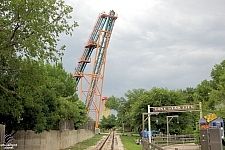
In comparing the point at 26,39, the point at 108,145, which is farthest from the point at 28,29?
the point at 108,145

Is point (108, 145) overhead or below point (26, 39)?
below

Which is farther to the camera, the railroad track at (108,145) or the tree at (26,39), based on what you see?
the railroad track at (108,145)

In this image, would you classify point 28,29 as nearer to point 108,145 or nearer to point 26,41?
point 26,41

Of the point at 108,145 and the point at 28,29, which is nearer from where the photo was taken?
the point at 28,29

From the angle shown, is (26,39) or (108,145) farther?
(108,145)

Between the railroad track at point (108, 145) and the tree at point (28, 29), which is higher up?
the tree at point (28, 29)

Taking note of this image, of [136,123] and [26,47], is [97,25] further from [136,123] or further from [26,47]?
[26,47]

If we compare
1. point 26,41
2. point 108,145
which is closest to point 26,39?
point 26,41

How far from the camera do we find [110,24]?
59.3m

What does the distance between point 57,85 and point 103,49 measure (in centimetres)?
3213

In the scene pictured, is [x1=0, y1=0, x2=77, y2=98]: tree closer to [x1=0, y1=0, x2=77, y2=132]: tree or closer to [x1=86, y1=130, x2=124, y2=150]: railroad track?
[x1=0, y1=0, x2=77, y2=132]: tree

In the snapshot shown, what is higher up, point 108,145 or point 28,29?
point 28,29

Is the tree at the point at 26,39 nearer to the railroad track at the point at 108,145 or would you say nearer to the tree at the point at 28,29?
the tree at the point at 28,29

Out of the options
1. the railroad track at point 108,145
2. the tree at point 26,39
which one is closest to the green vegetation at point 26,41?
the tree at point 26,39
